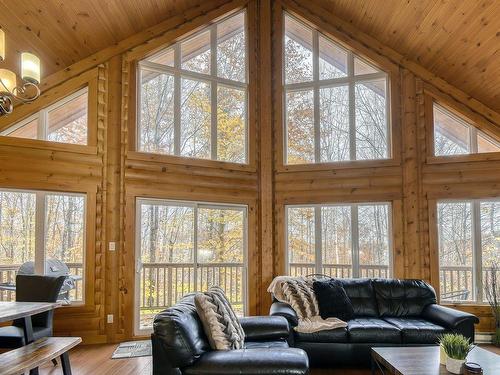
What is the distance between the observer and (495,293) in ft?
17.5

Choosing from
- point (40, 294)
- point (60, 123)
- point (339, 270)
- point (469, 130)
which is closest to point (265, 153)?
point (339, 270)

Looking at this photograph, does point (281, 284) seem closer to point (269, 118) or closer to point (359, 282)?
point (359, 282)

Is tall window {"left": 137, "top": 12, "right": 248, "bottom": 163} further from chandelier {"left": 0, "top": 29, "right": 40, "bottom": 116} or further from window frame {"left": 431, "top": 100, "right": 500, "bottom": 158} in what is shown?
window frame {"left": 431, "top": 100, "right": 500, "bottom": 158}

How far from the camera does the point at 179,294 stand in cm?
572

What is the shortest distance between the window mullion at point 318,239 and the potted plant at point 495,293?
2.34 meters

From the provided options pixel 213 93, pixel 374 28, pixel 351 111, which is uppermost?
pixel 374 28

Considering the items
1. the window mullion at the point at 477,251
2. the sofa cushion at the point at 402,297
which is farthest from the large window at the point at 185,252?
the window mullion at the point at 477,251

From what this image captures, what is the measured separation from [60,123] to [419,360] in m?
5.02

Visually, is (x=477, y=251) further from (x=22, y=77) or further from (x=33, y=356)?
(x=22, y=77)

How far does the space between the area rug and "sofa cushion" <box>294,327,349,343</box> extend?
1.94m

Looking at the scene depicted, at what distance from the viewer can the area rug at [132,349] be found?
4.54m

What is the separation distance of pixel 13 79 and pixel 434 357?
417 cm

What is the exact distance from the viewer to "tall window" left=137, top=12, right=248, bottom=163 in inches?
228

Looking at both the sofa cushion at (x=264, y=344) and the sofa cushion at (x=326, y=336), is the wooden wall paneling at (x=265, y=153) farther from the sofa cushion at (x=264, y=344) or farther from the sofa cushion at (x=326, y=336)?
the sofa cushion at (x=264, y=344)
